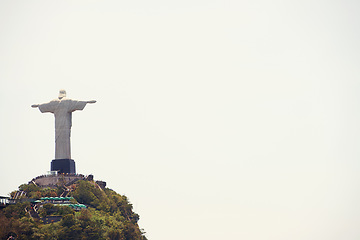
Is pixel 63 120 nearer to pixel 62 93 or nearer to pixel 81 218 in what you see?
pixel 62 93

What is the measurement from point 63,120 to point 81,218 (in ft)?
62.6

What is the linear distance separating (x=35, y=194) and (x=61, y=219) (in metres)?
8.60

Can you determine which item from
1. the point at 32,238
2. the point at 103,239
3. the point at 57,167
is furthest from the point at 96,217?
the point at 57,167

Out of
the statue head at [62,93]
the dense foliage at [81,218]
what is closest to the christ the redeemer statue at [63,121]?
the statue head at [62,93]

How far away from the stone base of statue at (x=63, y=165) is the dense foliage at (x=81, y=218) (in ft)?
14.2

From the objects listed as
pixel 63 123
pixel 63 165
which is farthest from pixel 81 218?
pixel 63 123

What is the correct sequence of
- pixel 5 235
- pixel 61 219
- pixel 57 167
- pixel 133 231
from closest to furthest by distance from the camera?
pixel 5 235, pixel 61 219, pixel 133 231, pixel 57 167

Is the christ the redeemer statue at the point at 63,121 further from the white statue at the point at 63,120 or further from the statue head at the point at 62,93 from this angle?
the statue head at the point at 62,93

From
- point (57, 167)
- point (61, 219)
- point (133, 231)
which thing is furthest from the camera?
point (57, 167)

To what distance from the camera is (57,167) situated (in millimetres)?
88812

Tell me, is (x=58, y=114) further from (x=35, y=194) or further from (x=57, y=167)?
(x=35, y=194)

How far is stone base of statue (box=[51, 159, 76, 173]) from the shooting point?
A: 88.5 metres

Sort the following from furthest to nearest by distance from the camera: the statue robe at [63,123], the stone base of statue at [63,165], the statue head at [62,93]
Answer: the statue head at [62,93]
the statue robe at [63,123]
the stone base of statue at [63,165]

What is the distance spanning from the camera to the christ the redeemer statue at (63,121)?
8950 centimetres
